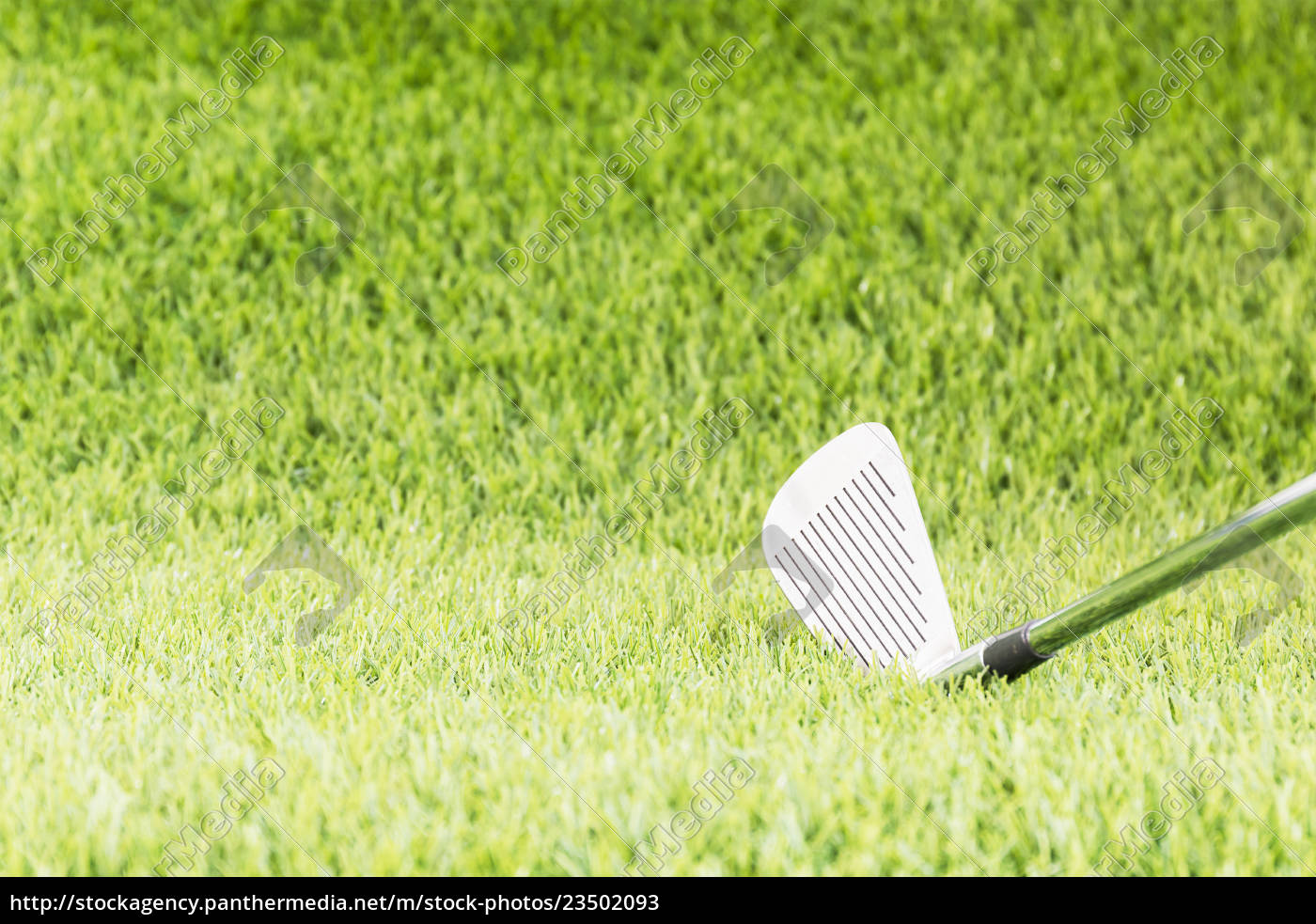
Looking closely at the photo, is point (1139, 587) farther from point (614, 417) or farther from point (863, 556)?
point (614, 417)

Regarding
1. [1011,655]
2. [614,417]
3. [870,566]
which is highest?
[614,417]

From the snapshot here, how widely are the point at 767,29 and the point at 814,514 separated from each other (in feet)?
13.5

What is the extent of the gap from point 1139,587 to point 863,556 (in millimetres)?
740

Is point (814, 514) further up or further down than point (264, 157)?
further down

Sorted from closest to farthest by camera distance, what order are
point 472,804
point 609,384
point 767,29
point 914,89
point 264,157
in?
point 472,804 → point 609,384 → point 264,157 → point 914,89 → point 767,29

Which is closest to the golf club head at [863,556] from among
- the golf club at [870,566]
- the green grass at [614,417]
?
the golf club at [870,566]

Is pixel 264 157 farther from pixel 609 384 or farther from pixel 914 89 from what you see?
pixel 914 89

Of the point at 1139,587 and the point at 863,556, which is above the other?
the point at 863,556

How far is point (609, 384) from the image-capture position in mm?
4438

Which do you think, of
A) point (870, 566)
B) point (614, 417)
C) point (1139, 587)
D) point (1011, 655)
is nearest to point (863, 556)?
point (870, 566)

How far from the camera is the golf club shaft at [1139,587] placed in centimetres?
198

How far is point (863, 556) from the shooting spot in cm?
275

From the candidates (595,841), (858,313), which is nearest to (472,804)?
(595,841)

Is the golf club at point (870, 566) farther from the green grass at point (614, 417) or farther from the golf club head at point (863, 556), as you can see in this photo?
the green grass at point (614, 417)
